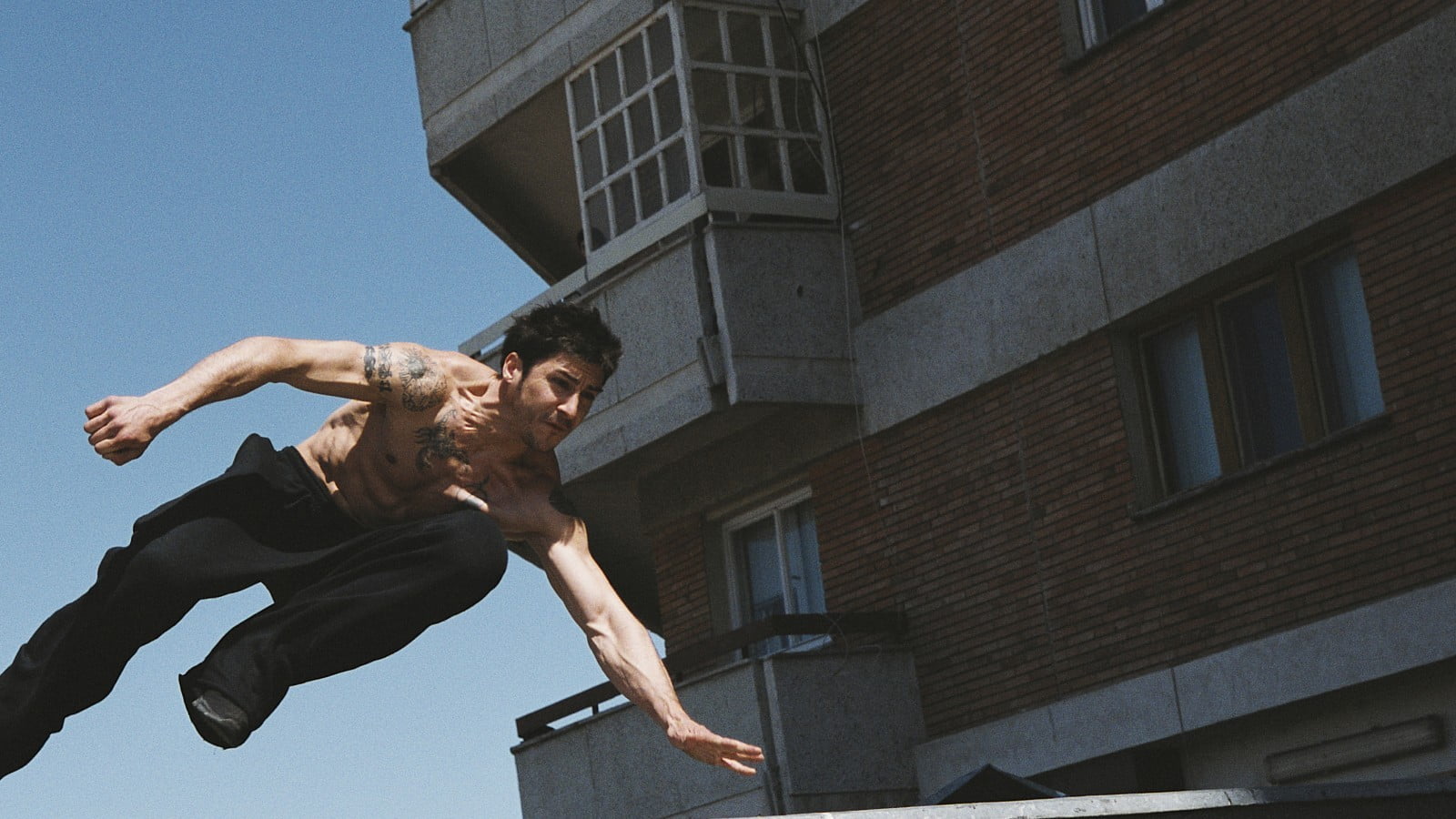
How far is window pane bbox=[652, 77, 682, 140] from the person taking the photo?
691 inches

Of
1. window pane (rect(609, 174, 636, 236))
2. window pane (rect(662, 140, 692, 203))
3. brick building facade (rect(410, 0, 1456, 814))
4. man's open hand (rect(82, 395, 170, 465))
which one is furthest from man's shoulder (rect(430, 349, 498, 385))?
window pane (rect(609, 174, 636, 236))

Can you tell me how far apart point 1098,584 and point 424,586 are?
8740 mm

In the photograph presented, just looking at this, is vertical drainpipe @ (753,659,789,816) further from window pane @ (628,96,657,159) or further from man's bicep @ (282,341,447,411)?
man's bicep @ (282,341,447,411)

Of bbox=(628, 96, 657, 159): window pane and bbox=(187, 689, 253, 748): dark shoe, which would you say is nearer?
bbox=(187, 689, 253, 748): dark shoe

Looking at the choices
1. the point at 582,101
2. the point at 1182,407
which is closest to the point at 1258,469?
the point at 1182,407

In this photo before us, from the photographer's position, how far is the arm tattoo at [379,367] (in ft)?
23.8

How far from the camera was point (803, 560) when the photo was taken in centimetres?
1792

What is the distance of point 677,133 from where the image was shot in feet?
56.4

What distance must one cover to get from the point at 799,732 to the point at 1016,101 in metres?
4.71

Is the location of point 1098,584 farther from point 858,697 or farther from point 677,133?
point 677,133

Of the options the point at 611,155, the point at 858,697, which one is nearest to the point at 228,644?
the point at 858,697

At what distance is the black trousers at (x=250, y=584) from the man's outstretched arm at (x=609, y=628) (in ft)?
1.73

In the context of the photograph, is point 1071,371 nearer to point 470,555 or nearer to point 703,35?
point 703,35

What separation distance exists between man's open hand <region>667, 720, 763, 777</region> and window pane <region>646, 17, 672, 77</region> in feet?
36.3
